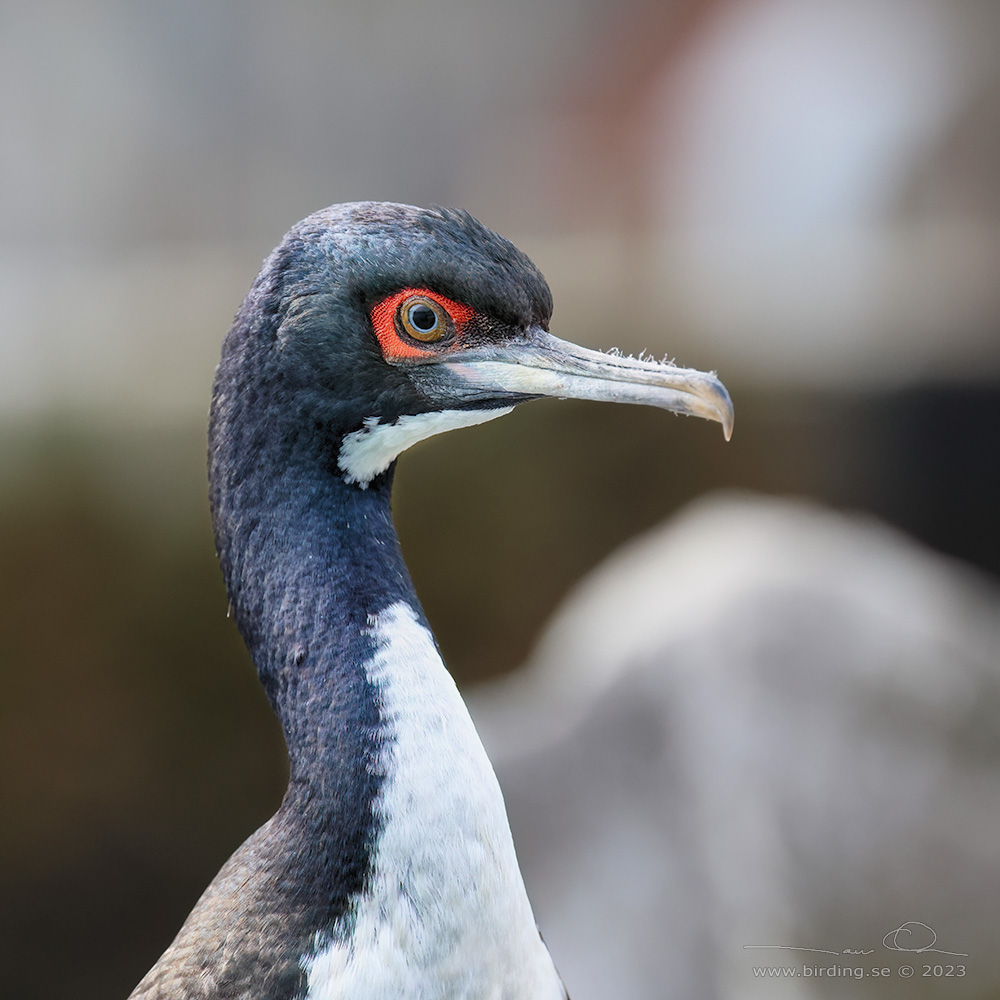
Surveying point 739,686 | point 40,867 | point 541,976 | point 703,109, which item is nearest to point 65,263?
point 40,867

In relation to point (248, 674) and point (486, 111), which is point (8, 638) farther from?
point (486, 111)

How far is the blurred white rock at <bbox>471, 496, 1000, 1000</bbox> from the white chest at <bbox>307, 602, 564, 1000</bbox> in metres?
1.78

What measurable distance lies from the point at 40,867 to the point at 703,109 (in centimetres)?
418

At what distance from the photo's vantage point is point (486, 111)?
502 cm

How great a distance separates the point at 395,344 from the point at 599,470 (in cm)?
284

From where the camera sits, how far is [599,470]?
4156mm

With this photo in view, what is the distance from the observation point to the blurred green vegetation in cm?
365

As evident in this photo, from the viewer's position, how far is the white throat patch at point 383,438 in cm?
139

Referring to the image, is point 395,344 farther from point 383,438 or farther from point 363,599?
point 363,599

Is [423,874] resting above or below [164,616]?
below

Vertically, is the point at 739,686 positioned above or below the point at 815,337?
below

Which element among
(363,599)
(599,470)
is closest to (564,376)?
(363,599)
